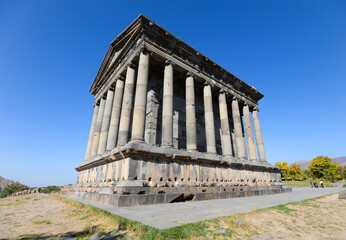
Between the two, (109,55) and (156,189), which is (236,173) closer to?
(156,189)

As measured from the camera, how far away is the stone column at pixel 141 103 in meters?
9.59

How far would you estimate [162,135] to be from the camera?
10594 millimetres

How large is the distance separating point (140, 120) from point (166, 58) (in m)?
5.80

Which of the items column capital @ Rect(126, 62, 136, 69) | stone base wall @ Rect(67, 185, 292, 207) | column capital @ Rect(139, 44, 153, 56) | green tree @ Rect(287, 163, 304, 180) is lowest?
stone base wall @ Rect(67, 185, 292, 207)

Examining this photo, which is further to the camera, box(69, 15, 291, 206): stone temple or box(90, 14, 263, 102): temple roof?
box(90, 14, 263, 102): temple roof

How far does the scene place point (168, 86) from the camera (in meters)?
A: 11.9

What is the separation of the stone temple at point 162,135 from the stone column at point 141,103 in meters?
0.06

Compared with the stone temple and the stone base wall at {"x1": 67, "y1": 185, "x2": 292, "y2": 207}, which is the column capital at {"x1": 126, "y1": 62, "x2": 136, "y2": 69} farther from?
the stone base wall at {"x1": 67, "y1": 185, "x2": 292, "y2": 207}

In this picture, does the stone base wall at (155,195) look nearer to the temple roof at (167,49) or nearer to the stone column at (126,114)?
the stone column at (126,114)

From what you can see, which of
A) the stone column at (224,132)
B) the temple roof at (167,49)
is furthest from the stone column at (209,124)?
the temple roof at (167,49)

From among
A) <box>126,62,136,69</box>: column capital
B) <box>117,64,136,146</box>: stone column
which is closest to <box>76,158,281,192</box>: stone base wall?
<box>117,64,136,146</box>: stone column

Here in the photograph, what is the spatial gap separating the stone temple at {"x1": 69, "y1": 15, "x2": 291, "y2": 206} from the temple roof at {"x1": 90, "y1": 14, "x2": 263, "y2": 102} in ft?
0.25

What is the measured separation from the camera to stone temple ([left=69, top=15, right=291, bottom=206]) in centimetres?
834

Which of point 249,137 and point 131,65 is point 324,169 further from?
point 131,65
